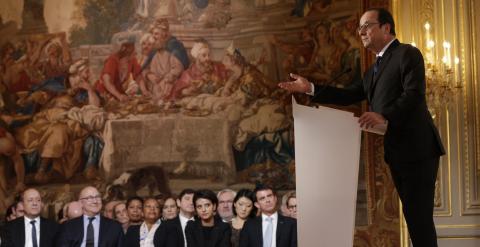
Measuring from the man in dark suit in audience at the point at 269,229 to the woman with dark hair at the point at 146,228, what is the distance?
118 cm

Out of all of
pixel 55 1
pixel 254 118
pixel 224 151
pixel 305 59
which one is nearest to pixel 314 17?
pixel 305 59

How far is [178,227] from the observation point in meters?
9.24

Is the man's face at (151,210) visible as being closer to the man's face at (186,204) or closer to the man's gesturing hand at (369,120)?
the man's face at (186,204)

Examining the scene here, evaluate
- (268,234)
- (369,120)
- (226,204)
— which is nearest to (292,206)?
(268,234)

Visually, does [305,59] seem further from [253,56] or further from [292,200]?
[292,200]

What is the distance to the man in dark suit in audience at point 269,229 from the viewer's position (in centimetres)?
891

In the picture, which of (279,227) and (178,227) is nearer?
(279,227)

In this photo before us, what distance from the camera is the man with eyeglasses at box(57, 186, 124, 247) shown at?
9.26 meters

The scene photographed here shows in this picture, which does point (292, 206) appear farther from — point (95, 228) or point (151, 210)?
point (95, 228)

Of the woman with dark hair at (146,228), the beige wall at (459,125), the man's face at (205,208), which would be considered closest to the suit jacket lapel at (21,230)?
the woman with dark hair at (146,228)

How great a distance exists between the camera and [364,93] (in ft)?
16.5

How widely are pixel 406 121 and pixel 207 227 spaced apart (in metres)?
5.15

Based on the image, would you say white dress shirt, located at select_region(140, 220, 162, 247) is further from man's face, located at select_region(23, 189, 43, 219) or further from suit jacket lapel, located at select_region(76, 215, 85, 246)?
man's face, located at select_region(23, 189, 43, 219)

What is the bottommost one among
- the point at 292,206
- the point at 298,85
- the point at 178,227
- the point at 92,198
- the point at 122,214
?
the point at 178,227
